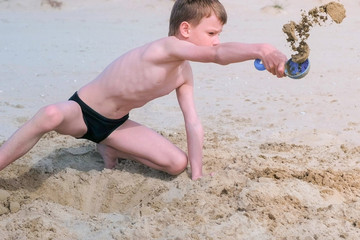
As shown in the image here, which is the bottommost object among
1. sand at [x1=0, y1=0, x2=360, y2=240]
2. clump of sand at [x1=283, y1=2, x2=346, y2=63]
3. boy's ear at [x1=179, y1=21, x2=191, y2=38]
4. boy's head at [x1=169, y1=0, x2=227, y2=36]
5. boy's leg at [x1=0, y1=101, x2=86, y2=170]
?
sand at [x1=0, y1=0, x2=360, y2=240]

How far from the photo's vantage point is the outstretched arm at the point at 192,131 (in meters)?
3.42

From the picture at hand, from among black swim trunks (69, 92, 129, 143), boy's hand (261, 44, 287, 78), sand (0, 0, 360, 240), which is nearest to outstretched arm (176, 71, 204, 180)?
sand (0, 0, 360, 240)

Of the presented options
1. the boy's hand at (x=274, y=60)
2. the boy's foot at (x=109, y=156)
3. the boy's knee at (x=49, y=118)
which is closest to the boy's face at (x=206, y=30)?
the boy's hand at (x=274, y=60)

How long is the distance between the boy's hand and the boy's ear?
655 mm

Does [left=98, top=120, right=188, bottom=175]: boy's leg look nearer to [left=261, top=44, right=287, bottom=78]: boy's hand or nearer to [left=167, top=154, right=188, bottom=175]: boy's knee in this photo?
[left=167, top=154, right=188, bottom=175]: boy's knee

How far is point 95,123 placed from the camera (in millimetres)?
3441

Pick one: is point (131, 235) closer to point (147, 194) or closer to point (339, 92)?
point (147, 194)

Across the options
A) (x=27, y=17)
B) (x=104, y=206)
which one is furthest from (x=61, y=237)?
(x=27, y=17)

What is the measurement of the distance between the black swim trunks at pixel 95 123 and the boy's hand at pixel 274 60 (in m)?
1.15

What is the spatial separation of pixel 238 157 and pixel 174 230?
104 centimetres

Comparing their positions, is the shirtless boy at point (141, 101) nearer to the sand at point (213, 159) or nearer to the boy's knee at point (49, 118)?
the boy's knee at point (49, 118)

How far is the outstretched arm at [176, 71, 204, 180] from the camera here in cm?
342

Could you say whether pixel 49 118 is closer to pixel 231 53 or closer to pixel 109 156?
pixel 109 156

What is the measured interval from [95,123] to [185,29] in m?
0.71
